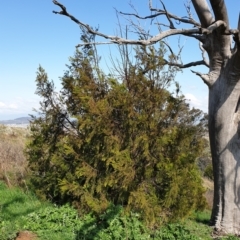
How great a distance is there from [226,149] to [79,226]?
313 cm

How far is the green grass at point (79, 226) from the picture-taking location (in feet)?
18.0

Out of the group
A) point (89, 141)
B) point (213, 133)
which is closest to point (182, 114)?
point (213, 133)

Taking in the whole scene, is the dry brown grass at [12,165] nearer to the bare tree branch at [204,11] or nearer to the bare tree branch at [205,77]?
the bare tree branch at [205,77]

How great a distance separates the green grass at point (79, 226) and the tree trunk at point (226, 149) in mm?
483

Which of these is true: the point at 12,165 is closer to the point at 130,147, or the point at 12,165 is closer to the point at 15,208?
the point at 15,208

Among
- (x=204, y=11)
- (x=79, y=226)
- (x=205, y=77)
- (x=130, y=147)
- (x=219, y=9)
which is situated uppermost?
(x=204, y=11)

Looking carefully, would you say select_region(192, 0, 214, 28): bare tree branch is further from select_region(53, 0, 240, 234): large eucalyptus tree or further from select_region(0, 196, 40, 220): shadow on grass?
select_region(0, 196, 40, 220): shadow on grass

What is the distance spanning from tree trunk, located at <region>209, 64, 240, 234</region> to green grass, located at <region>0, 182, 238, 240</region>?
483 millimetres

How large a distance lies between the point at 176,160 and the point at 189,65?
2.55 meters

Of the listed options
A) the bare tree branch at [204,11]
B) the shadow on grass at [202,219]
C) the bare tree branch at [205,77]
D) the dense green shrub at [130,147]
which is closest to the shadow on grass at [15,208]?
the dense green shrub at [130,147]

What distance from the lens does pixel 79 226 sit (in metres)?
5.79

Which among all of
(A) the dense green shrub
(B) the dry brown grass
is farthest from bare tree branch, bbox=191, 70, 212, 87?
(B) the dry brown grass

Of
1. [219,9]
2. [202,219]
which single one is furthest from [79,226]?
[219,9]

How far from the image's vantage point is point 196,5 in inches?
251
